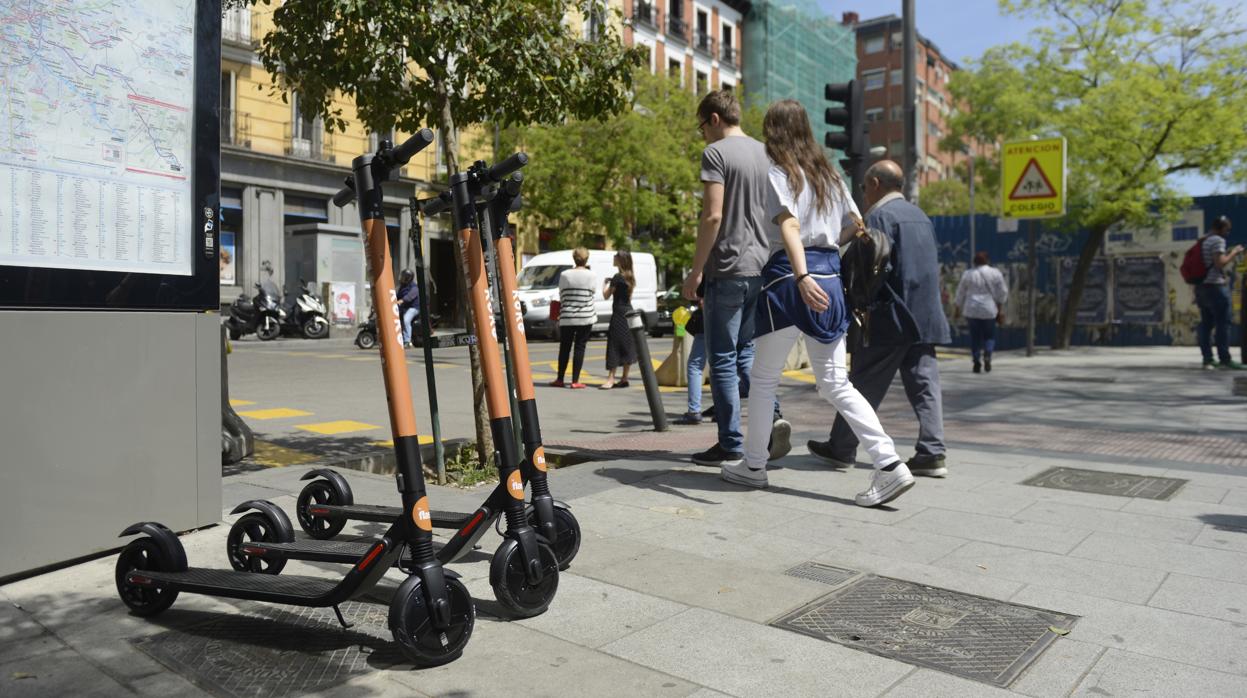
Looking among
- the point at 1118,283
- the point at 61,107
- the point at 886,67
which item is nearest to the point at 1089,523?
the point at 61,107

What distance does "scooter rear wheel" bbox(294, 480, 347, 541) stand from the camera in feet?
13.4

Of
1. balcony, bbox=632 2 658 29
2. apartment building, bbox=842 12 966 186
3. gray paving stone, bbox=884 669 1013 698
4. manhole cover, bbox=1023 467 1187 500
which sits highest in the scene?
apartment building, bbox=842 12 966 186

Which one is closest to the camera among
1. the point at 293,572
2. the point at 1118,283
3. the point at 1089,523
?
the point at 293,572

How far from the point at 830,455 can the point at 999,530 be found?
1.61 meters

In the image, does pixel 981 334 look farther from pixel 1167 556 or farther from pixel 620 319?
pixel 1167 556

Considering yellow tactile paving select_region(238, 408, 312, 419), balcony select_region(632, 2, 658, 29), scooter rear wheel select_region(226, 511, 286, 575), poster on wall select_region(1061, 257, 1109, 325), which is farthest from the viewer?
balcony select_region(632, 2, 658, 29)

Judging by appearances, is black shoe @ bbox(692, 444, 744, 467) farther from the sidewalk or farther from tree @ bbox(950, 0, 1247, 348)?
tree @ bbox(950, 0, 1247, 348)

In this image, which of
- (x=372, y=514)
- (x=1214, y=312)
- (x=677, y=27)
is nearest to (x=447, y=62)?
(x=372, y=514)

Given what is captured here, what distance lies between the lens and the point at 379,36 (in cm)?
517

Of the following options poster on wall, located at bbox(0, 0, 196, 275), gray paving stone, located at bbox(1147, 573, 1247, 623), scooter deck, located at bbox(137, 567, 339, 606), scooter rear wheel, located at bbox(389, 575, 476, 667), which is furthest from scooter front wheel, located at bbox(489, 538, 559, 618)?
gray paving stone, located at bbox(1147, 573, 1247, 623)

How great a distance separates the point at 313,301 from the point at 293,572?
20251 mm

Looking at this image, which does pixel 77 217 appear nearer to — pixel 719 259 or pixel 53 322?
pixel 53 322

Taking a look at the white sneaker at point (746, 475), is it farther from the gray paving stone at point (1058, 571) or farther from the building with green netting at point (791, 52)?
the building with green netting at point (791, 52)

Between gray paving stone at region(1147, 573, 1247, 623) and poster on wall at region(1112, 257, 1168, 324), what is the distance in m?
18.9
